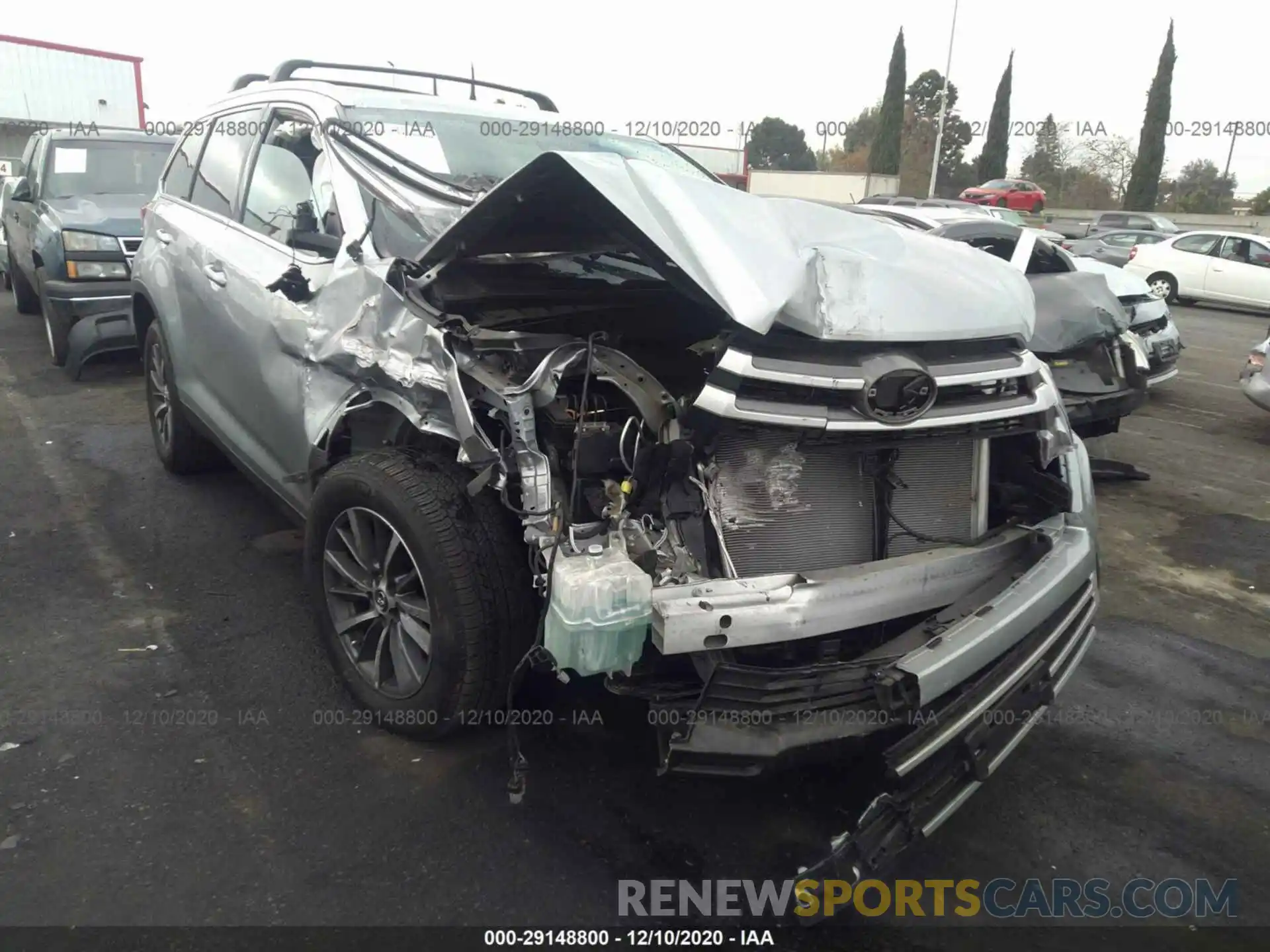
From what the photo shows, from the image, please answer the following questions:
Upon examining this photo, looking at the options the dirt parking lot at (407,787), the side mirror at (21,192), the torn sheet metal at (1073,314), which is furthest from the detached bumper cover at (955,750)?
the side mirror at (21,192)

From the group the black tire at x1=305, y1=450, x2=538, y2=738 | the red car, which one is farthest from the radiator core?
the red car

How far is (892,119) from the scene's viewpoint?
4166cm

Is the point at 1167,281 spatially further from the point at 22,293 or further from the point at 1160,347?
the point at 22,293

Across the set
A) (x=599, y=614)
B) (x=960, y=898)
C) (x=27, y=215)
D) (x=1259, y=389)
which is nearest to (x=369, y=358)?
(x=599, y=614)

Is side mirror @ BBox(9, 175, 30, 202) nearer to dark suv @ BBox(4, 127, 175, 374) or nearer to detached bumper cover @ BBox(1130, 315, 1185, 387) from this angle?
dark suv @ BBox(4, 127, 175, 374)

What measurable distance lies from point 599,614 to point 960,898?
128cm

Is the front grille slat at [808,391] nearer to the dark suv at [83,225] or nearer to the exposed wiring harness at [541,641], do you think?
the exposed wiring harness at [541,641]

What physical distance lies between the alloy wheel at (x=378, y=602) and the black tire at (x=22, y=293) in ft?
30.5

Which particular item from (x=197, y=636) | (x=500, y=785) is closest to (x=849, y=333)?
(x=500, y=785)

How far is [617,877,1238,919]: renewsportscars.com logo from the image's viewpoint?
7.91 feet

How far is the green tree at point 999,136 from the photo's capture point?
43000 millimetres

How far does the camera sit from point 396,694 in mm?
2930

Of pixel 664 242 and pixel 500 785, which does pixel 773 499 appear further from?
pixel 500 785

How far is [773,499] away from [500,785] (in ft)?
3.93
